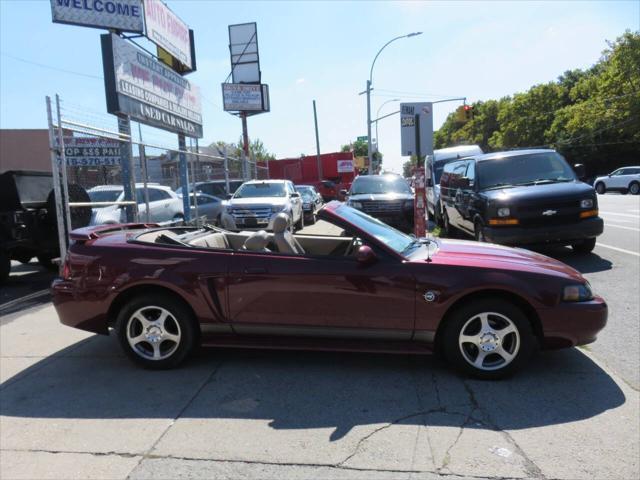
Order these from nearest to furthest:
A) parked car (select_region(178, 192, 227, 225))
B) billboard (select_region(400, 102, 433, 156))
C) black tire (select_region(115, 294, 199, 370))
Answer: black tire (select_region(115, 294, 199, 370)) < billboard (select_region(400, 102, 433, 156)) < parked car (select_region(178, 192, 227, 225))

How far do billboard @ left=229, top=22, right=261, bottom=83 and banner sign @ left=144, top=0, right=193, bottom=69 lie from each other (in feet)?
56.4

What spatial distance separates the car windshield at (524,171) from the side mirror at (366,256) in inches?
229

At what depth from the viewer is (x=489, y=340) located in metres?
3.92

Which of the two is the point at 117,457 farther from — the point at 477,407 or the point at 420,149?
the point at 420,149

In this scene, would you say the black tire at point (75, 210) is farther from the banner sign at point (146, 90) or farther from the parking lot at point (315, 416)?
the parking lot at point (315, 416)

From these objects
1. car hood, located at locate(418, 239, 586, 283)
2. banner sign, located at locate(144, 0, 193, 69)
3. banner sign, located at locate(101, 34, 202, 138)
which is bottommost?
car hood, located at locate(418, 239, 586, 283)

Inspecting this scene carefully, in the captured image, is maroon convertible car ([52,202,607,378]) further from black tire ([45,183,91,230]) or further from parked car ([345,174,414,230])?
parked car ([345,174,414,230])

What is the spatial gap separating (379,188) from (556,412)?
425 inches

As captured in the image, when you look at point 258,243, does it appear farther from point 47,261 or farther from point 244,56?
point 244,56

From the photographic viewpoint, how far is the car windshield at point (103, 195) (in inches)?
439

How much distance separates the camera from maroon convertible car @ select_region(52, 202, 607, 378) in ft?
12.9

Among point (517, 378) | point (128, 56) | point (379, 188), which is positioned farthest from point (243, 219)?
point (517, 378)

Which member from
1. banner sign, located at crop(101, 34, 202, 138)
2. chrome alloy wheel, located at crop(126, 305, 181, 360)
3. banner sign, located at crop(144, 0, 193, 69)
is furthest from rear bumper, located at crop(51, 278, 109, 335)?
banner sign, located at crop(144, 0, 193, 69)

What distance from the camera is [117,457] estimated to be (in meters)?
3.05
